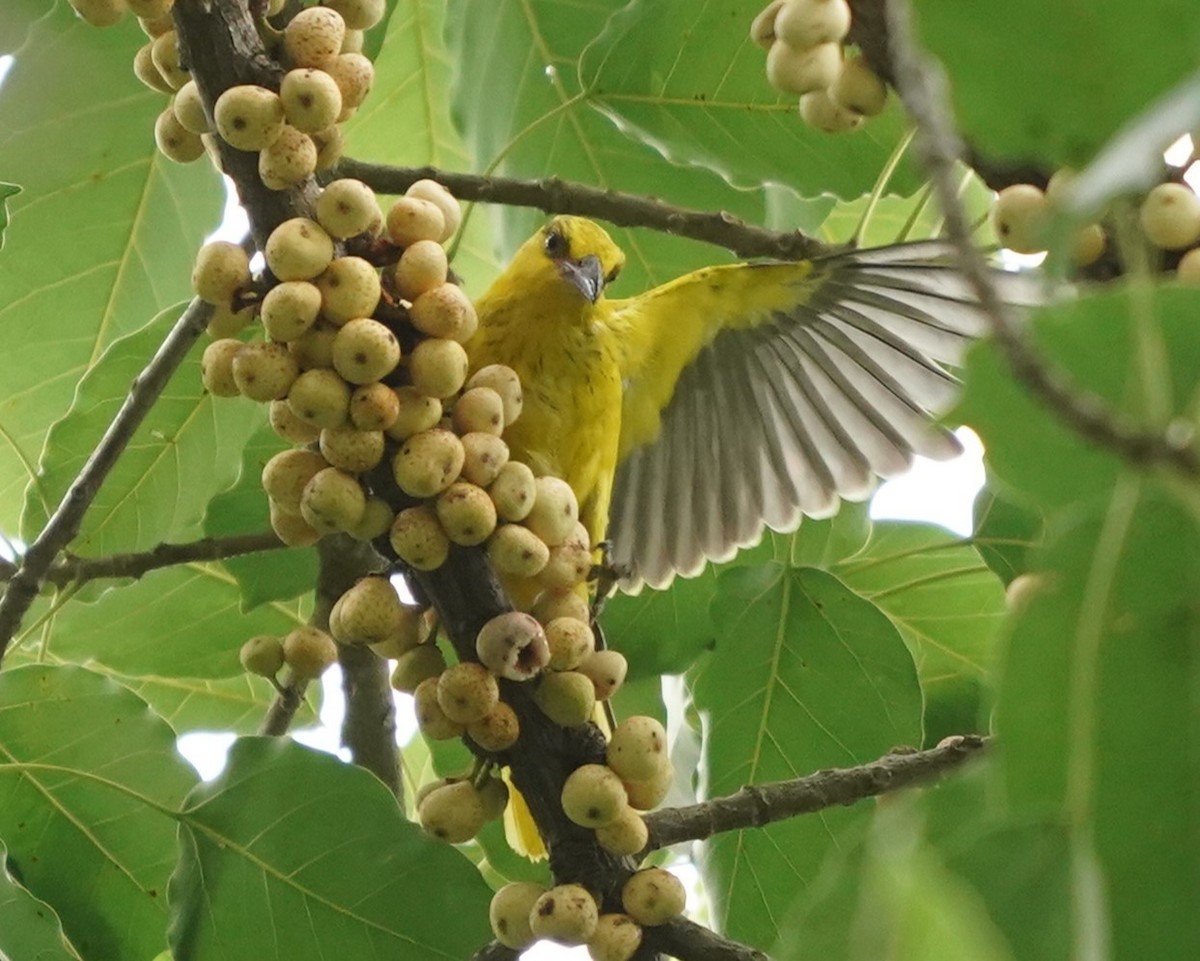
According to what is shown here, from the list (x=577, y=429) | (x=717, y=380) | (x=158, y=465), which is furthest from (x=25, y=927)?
(x=717, y=380)

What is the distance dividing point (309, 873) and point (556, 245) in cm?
127

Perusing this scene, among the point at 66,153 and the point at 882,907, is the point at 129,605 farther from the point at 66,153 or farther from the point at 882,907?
the point at 882,907

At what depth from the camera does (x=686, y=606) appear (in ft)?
7.34

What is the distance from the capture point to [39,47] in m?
2.21

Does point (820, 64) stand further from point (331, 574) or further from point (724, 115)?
point (331, 574)

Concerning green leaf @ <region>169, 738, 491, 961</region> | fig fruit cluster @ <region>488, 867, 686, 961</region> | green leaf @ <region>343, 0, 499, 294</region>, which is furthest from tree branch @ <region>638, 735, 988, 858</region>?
green leaf @ <region>343, 0, 499, 294</region>

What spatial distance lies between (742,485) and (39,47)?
1218mm

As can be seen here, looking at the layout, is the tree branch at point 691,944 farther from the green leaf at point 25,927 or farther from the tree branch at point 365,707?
the tree branch at point 365,707

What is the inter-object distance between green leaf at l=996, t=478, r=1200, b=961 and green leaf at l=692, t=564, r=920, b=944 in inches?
42.1

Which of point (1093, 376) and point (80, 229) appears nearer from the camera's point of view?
point (1093, 376)

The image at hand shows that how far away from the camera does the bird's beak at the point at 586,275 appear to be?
8.15 ft

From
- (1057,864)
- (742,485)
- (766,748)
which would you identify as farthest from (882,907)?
(742,485)

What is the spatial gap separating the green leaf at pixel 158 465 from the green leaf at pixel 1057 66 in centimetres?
146

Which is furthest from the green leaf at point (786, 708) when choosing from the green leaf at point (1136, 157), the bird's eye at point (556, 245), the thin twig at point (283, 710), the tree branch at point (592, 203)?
the green leaf at point (1136, 157)
